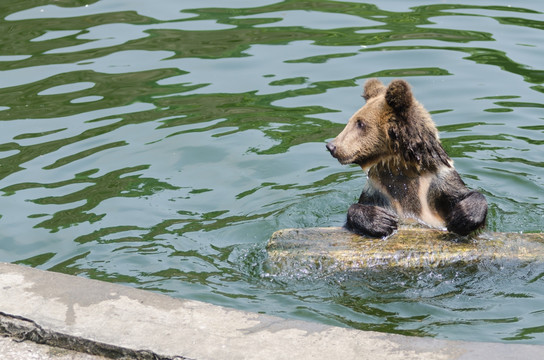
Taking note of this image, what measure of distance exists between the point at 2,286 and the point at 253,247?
2244 mm

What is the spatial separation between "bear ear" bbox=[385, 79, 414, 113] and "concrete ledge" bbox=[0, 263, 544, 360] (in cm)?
239

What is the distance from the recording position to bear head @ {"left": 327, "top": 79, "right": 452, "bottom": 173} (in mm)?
7039

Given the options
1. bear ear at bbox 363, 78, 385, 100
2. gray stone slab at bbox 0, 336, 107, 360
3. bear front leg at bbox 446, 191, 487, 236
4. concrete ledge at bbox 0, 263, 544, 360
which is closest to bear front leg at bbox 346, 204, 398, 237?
bear front leg at bbox 446, 191, 487, 236

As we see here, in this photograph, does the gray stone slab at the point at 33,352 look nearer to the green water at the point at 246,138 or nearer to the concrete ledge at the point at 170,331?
the concrete ledge at the point at 170,331

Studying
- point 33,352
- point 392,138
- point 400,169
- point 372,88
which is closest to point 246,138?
point 372,88

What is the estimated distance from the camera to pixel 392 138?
7137 mm

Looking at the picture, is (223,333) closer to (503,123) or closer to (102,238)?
(102,238)

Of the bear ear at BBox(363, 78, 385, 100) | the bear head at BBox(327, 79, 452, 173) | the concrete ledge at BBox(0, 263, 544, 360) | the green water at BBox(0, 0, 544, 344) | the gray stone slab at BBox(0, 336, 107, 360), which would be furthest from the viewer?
the bear ear at BBox(363, 78, 385, 100)

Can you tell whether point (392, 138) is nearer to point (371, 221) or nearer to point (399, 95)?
point (399, 95)

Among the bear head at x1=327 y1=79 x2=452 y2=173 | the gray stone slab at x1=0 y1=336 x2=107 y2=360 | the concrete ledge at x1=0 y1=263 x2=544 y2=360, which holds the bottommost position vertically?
the gray stone slab at x1=0 y1=336 x2=107 y2=360

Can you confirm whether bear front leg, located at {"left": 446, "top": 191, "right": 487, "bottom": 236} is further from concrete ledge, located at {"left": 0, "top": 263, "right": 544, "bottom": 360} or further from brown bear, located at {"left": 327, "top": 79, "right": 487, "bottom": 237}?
concrete ledge, located at {"left": 0, "top": 263, "right": 544, "bottom": 360}

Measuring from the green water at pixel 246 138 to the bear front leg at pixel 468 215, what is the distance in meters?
0.40

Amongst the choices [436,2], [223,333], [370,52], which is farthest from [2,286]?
[436,2]

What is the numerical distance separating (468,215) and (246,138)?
3.26 meters
